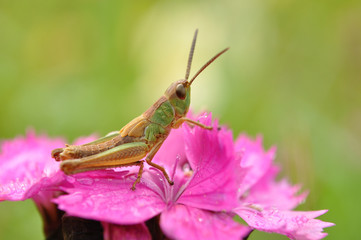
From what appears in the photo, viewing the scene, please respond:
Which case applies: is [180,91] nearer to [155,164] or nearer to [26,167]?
[155,164]

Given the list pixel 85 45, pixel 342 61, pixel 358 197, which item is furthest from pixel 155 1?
pixel 358 197

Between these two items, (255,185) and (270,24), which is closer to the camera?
(255,185)

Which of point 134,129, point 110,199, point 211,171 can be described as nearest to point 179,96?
point 134,129

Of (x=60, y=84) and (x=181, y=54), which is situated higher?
(x=181, y=54)

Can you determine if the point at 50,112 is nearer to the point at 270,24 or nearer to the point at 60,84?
the point at 60,84

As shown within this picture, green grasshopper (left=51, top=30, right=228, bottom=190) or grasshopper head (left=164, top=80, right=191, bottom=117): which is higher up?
grasshopper head (left=164, top=80, right=191, bottom=117)

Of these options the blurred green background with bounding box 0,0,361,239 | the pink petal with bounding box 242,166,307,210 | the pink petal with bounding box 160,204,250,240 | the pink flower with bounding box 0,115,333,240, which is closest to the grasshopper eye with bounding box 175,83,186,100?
the pink flower with bounding box 0,115,333,240

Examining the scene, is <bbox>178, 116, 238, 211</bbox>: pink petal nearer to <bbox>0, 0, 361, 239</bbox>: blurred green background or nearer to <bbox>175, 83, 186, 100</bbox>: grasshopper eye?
<bbox>175, 83, 186, 100</bbox>: grasshopper eye
